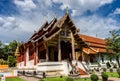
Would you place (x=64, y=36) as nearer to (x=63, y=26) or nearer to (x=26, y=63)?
(x=63, y=26)

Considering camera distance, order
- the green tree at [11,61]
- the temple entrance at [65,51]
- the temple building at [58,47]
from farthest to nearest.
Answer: the green tree at [11,61] < the temple entrance at [65,51] < the temple building at [58,47]

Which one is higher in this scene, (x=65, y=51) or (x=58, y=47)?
(x=58, y=47)

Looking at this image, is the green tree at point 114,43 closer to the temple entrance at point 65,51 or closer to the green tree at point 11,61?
the temple entrance at point 65,51

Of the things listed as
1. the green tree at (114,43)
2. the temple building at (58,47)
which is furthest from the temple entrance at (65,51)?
the green tree at (114,43)

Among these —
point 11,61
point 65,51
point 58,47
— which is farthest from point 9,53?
point 58,47

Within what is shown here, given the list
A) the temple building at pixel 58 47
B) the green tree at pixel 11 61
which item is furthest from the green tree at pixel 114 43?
the green tree at pixel 11 61

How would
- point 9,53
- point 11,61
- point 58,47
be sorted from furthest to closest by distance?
1. point 9,53
2. point 11,61
3. point 58,47

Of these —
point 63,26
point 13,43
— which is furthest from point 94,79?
point 13,43

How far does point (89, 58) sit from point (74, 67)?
13.6 meters

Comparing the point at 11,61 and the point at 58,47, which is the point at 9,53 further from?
the point at 58,47

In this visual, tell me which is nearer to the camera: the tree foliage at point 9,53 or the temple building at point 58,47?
the temple building at point 58,47

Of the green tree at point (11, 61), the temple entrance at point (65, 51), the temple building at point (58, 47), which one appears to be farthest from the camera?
the green tree at point (11, 61)

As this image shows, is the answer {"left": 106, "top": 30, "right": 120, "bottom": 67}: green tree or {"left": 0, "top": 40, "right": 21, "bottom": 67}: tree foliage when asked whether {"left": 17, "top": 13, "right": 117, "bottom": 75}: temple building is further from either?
{"left": 0, "top": 40, "right": 21, "bottom": 67}: tree foliage

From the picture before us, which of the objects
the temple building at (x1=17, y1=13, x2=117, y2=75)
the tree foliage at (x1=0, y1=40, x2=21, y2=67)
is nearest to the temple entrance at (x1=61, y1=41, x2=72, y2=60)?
the temple building at (x1=17, y1=13, x2=117, y2=75)
